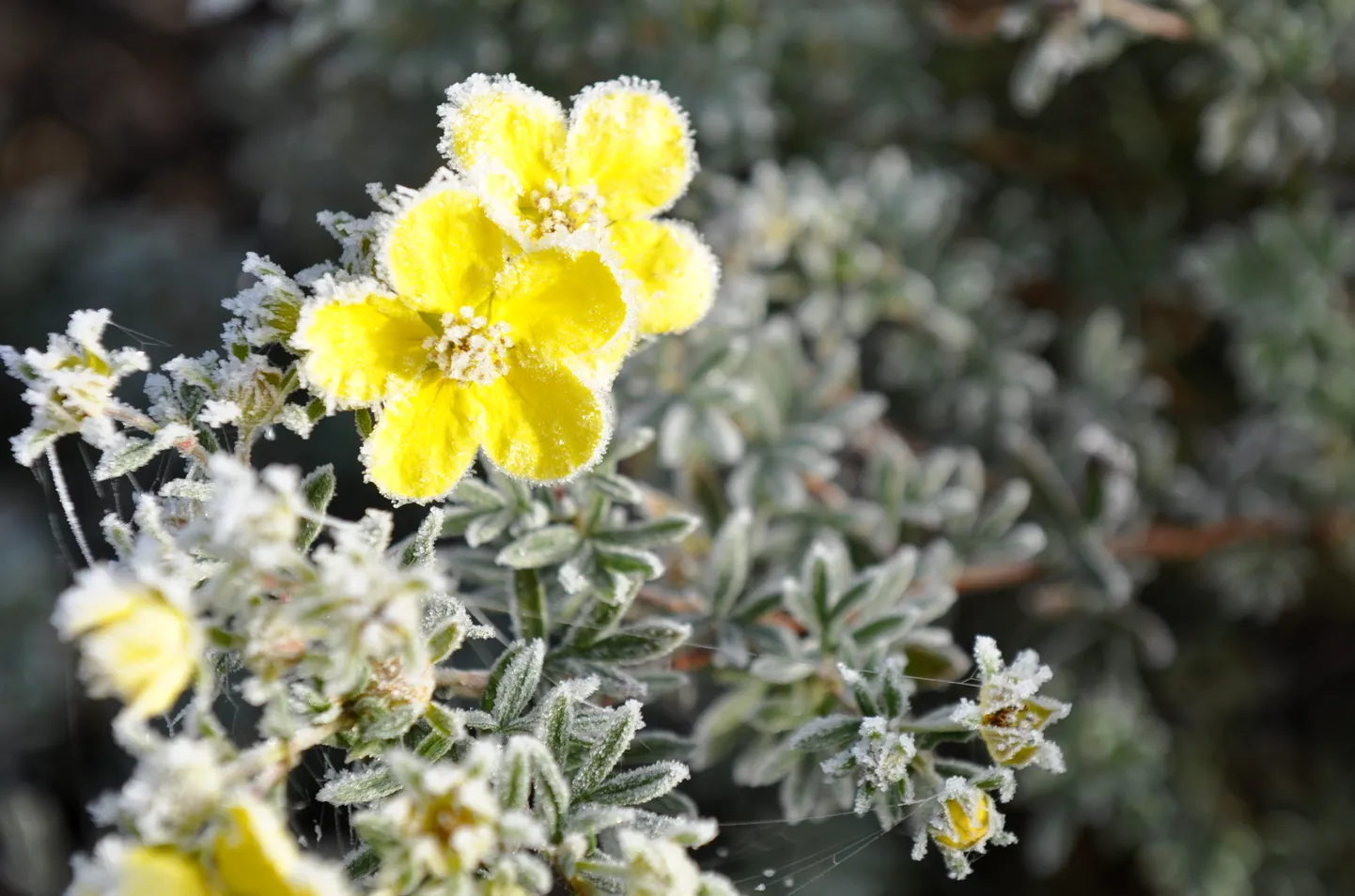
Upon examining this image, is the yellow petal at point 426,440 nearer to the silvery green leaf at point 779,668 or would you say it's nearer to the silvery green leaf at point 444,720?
the silvery green leaf at point 444,720

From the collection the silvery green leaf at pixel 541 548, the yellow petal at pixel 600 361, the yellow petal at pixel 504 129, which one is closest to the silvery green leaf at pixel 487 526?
the silvery green leaf at pixel 541 548

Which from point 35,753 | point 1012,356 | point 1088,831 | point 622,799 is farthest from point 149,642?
point 1088,831

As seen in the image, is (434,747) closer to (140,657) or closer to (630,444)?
(140,657)

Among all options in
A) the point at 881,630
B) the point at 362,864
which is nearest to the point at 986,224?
the point at 881,630

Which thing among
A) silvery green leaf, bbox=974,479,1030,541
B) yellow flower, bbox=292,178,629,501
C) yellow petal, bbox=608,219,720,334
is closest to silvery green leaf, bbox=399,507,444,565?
yellow flower, bbox=292,178,629,501

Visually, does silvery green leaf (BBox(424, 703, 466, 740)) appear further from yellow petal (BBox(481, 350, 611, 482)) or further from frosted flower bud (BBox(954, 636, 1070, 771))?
frosted flower bud (BBox(954, 636, 1070, 771))
